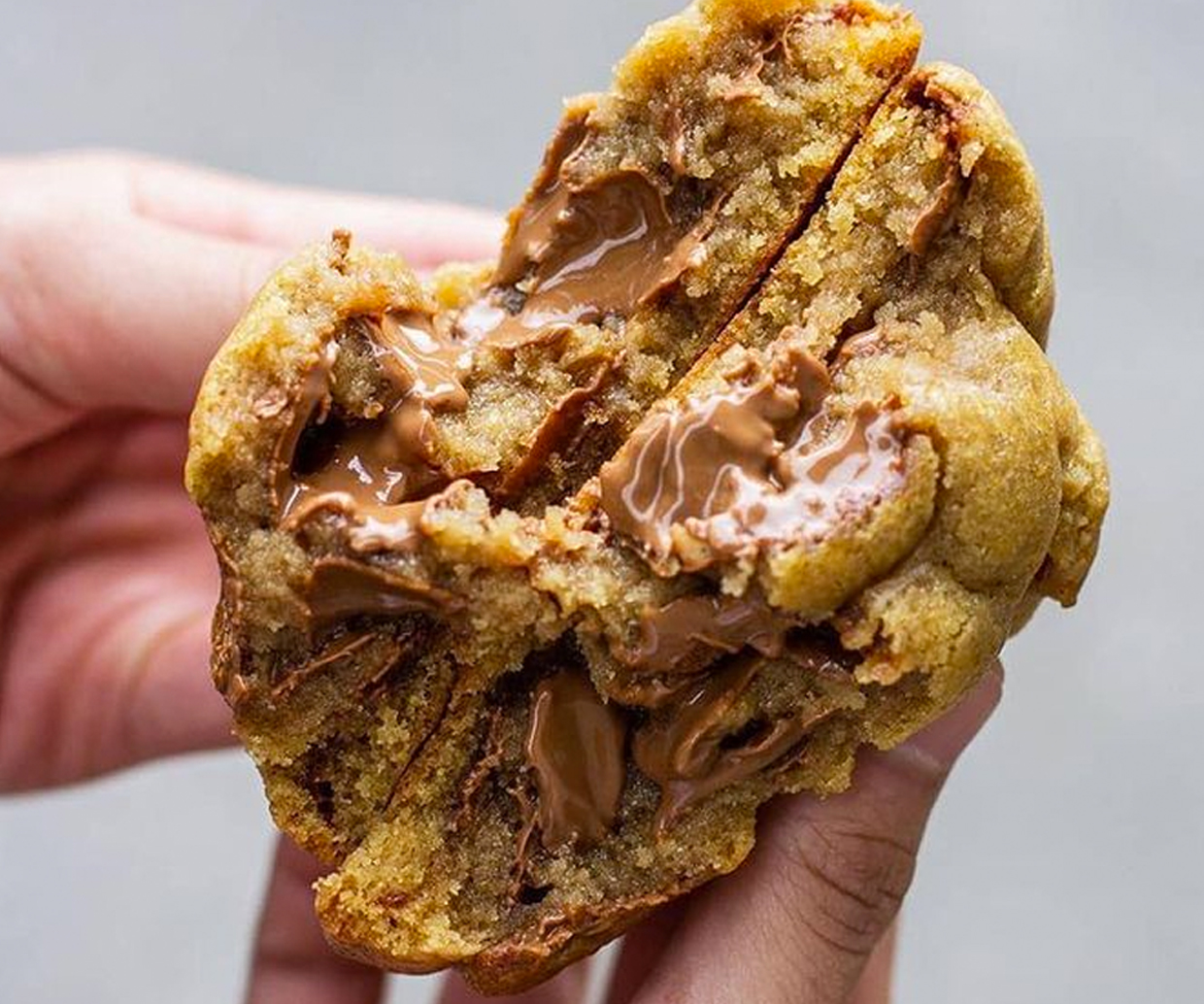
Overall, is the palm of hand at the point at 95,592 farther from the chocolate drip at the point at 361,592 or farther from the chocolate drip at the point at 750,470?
the chocolate drip at the point at 750,470

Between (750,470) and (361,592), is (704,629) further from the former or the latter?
(361,592)

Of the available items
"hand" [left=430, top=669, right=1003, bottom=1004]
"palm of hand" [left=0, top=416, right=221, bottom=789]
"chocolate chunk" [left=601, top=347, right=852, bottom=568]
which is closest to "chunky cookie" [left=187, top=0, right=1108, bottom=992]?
"chocolate chunk" [left=601, top=347, right=852, bottom=568]

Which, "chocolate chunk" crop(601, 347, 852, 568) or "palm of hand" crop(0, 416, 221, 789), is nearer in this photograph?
"chocolate chunk" crop(601, 347, 852, 568)

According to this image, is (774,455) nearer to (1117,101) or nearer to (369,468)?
(369,468)

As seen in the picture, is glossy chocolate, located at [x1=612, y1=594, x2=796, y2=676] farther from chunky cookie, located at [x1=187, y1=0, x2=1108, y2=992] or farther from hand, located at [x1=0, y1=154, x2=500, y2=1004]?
hand, located at [x1=0, y1=154, x2=500, y2=1004]

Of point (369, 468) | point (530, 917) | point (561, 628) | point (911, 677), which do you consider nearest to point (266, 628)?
point (369, 468)

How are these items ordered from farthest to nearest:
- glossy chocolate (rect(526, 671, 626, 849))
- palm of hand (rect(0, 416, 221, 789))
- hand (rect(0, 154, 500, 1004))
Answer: palm of hand (rect(0, 416, 221, 789)) < hand (rect(0, 154, 500, 1004)) < glossy chocolate (rect(526, 671, 626, 849))
